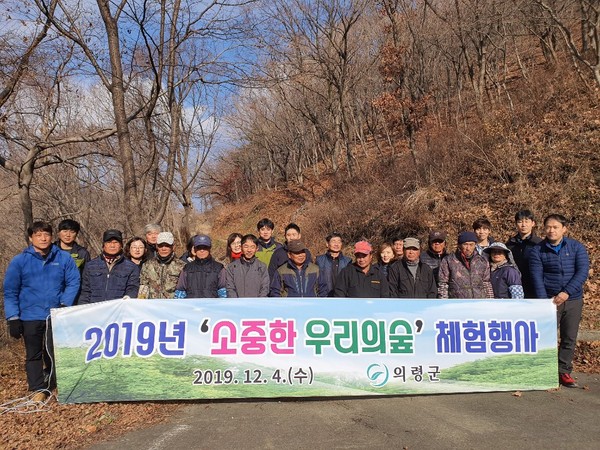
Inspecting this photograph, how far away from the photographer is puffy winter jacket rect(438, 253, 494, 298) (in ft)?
17.9

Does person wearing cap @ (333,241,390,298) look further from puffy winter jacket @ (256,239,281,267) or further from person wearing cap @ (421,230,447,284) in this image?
puffy winter jacket @ (256,239,281,267)

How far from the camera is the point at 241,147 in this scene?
154ft

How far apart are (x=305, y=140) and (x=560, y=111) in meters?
25.8

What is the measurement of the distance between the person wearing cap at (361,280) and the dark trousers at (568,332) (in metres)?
2.04

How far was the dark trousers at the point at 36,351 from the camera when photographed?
5098 millimetres

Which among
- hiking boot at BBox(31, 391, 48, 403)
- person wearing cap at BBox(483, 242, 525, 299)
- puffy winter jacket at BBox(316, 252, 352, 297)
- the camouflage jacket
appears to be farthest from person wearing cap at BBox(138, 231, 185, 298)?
person wearing cap at BBox(483, 242, 525, 299)

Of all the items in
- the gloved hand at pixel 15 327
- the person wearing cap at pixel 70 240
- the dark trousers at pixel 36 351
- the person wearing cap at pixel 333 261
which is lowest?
the dark trousers at pixel 36 351

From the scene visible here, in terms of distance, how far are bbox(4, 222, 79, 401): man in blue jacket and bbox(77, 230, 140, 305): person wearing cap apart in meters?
0.23

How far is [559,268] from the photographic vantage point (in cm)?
530

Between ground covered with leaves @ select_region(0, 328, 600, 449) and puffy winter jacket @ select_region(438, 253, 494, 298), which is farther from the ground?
puffy winter jacket @ select_region(438, 253, 494, 298)

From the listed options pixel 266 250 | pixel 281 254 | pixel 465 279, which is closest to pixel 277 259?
pixel 281 254

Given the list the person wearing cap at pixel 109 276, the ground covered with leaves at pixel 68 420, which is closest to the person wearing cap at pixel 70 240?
the person wearing cap at pixel 109 276

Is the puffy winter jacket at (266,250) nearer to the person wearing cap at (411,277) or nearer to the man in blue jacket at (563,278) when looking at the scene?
the person wearing cap at (411,277)

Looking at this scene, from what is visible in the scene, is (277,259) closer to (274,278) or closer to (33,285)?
(274,278)
